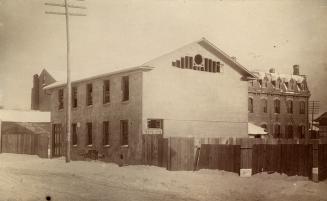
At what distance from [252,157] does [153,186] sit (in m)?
3.05

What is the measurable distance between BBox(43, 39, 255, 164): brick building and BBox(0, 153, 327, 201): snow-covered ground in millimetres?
2474

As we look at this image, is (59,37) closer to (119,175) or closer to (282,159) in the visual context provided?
(119,175)

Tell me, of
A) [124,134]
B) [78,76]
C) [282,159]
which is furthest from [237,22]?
[78,76]

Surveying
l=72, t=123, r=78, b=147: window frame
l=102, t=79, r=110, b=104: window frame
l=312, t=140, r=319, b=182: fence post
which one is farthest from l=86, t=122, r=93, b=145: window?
l=312, t=140, r=319, b=182: fence post

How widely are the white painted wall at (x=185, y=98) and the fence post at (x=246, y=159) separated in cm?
329

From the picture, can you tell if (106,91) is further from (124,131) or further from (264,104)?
(264,104)

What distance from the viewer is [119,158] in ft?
55.0

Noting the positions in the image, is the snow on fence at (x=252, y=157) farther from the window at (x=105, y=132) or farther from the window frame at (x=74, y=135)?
the window frame at (x=74, y=135)

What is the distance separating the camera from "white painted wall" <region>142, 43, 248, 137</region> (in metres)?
15.5

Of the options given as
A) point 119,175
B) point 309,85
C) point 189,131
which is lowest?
point 119,175

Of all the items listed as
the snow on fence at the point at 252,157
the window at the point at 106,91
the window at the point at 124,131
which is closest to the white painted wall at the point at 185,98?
the window at the point at 124,131

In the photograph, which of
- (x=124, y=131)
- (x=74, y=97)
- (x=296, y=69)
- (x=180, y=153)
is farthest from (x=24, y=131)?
(x=296, y=69)

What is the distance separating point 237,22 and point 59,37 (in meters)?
4.88

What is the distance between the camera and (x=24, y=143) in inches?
894
